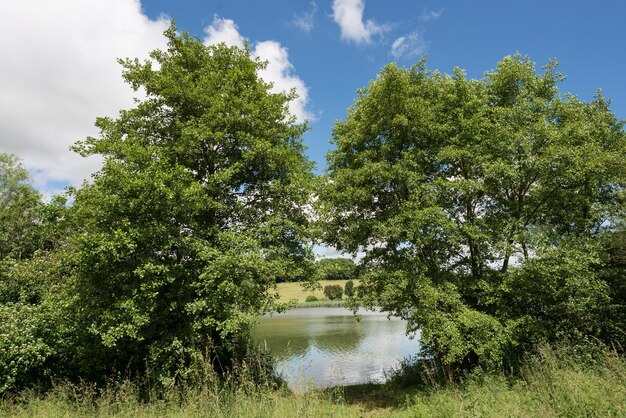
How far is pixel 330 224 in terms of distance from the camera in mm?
14461

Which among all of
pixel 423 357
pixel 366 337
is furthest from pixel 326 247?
pixel 366 337

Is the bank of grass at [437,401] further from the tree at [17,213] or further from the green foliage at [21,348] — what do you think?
the tree at [17,213]

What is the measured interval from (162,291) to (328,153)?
842 cm

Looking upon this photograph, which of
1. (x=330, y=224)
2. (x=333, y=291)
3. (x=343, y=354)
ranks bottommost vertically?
(x=343, y=354)

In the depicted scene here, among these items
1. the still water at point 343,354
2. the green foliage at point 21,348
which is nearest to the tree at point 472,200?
the still water at point 343,354

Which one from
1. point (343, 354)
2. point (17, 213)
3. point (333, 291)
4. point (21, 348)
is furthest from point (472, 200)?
point (333, 291)

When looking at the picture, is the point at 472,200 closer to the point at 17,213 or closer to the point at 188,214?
the point at 188,214

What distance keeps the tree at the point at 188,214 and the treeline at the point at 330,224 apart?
0.08 m

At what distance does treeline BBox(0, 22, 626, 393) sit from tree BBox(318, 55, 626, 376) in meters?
0.08

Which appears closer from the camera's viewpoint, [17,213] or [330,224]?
[330,224]

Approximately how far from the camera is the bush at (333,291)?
9397cm

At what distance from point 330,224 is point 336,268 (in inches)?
68.3

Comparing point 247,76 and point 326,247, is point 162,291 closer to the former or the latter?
point 326,247

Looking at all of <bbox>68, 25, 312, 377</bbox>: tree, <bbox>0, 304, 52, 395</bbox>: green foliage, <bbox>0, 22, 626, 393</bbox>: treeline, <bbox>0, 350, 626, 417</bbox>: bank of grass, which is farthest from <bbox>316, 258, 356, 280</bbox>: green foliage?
<bbox>0, 304, 52, 395</bbox>: green foliage
